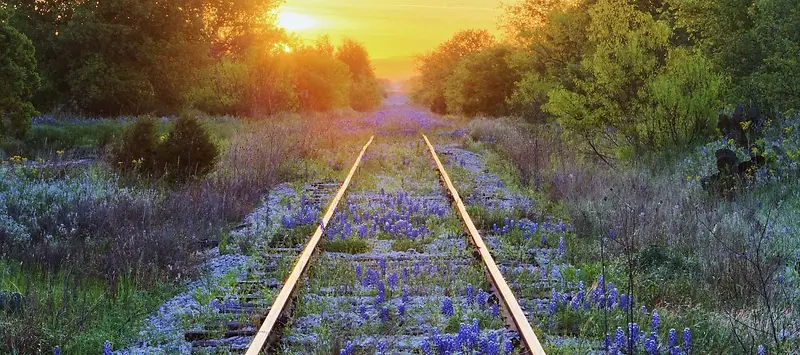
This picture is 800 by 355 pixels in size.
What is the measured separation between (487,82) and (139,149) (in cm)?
3340

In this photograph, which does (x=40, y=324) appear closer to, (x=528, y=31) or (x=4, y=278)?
(x=4, y=278)

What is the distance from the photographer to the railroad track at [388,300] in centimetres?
421

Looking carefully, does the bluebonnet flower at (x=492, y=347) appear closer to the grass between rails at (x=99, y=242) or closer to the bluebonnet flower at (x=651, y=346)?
the bluebonnet flower at (x=651, y=346)

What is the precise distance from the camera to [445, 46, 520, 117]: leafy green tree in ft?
137

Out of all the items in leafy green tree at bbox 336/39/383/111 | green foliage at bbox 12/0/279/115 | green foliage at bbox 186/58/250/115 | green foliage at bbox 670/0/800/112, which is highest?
green foliage at bbox 670/0/800/112

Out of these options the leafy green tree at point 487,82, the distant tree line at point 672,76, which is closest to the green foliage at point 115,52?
the leafy green tree at point 487,82

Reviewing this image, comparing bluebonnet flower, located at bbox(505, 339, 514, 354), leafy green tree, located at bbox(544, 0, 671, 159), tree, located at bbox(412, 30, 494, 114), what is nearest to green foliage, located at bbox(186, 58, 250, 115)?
leafy green tree, located at bbox(544, 0, 671, 159)

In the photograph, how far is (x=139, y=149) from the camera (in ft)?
37.7

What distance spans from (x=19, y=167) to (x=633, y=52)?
36.2 feet

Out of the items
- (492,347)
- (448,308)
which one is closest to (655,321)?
(492,347)

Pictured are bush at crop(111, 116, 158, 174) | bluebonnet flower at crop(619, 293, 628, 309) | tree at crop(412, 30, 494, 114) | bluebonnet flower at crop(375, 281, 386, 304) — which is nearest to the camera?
bluebonnet flower at crop(619, 293, 628, 309)

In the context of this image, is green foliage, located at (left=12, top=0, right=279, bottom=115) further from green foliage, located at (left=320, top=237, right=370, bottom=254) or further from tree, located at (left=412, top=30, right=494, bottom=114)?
tree, located at (left=412, top=30, right=494, bottom=114)

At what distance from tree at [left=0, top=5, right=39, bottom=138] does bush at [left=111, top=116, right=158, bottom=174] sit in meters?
3.85

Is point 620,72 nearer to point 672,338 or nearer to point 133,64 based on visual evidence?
point 672,338
